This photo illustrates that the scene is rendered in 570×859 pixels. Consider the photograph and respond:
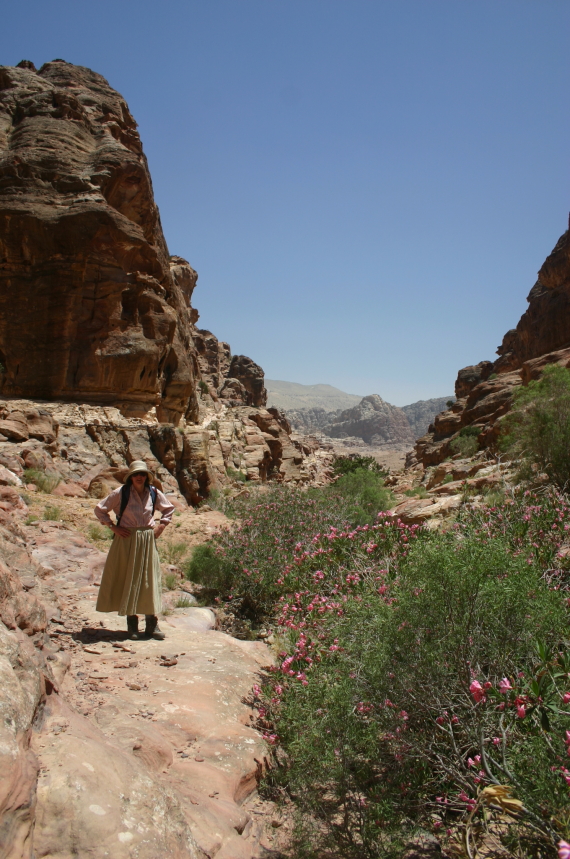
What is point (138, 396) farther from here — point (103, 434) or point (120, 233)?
point (120, 233)

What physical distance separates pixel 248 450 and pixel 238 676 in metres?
21.7

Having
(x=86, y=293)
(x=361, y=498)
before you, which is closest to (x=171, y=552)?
(x=361, y=498)

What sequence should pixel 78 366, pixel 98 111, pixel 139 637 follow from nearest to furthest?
pixel 139 637, pixel 78 366, pixel 98 111

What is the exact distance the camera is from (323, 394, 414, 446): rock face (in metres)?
148

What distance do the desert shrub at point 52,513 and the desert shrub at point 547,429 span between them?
365 inches

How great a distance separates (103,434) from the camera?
616 inches

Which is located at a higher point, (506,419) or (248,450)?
(506,419)

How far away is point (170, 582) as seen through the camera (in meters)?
7.85

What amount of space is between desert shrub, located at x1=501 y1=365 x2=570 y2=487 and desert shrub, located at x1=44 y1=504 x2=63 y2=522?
9.28 metres

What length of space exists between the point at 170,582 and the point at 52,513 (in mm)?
2956

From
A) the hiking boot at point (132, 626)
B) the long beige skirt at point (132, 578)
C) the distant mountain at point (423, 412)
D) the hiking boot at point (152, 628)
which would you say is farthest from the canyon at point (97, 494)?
the distant mountain at point (423, 412)

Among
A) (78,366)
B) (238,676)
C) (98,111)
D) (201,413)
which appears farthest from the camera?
(201,413)

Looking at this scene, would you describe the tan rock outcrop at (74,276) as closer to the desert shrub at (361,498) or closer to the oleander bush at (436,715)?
the desert shrub at (361,498)

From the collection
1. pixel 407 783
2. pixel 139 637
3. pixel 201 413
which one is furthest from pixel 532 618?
pixel 201 413
